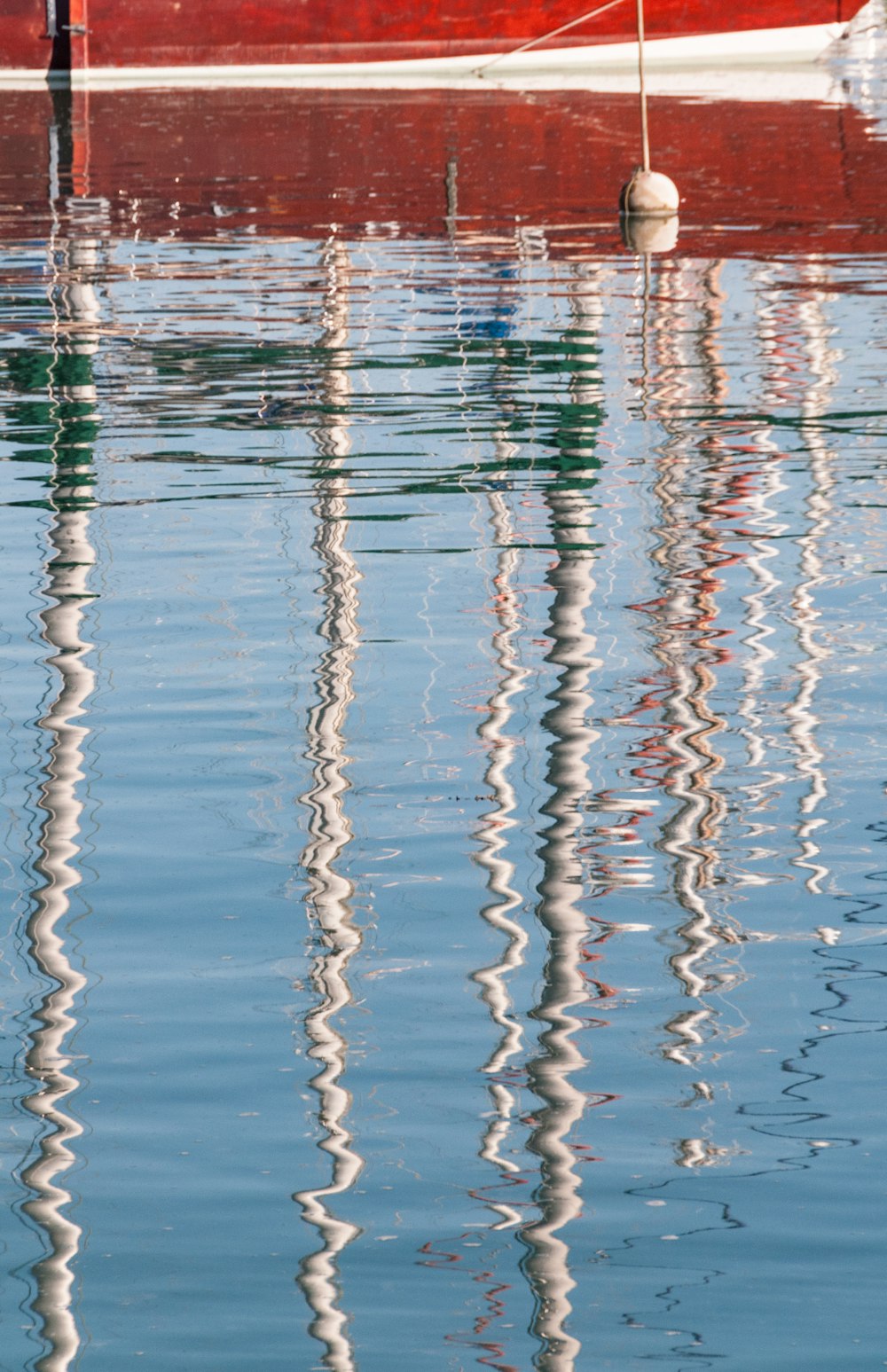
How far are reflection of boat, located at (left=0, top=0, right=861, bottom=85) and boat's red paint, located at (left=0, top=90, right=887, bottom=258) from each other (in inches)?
183

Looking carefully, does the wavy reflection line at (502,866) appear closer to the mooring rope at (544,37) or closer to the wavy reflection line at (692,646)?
the wavy reflection line at (692,646)

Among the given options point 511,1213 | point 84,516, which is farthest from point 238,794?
point 84,516

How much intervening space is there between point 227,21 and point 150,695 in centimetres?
4428

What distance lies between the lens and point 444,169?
32812 mm

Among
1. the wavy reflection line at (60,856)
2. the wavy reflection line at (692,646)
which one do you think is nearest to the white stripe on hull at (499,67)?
the wavy reflection line at (692,646)

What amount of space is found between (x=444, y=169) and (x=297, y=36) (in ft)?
67.2

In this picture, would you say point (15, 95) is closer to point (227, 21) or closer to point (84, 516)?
point (227, 21)

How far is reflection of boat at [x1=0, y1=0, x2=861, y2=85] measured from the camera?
51.4 m

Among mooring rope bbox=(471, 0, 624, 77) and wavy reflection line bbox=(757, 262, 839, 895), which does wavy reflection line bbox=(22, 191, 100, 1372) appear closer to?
wavy reflection line bbox=(757, 262, 839, 895)

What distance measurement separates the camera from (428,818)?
833 cm

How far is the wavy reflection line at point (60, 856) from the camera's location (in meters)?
5.40

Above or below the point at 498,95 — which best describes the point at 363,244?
below

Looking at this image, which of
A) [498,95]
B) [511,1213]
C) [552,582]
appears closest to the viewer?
[511,1213]

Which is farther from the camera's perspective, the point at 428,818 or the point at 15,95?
the point at 15,95
